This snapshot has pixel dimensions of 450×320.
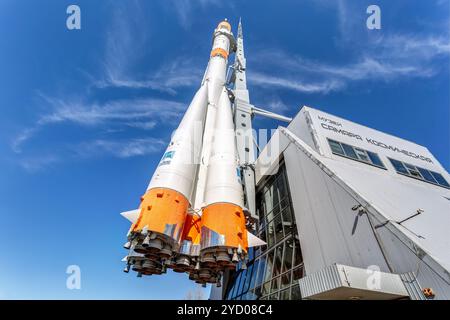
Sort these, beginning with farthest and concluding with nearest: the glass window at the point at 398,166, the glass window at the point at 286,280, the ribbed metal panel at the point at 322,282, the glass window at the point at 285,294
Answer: the glass window at the point at 398,166
the glass window at the point at 286,280
the glass window at the point at 285,294
the ribbed metal panel at the point at 322,282

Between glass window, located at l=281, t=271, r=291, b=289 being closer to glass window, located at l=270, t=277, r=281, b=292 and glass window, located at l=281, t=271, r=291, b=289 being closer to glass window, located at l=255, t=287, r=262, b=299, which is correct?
glass window, located at l=270, t=277, r=281, b=292

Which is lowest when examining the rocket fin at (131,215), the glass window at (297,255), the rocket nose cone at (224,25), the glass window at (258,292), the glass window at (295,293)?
the glass window at (295,293)

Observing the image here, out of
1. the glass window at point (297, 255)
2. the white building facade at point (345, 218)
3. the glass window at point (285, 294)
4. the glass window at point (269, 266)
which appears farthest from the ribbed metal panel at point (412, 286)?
the glass window at point (269, 266)

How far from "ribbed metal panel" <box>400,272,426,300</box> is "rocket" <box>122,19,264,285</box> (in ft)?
15.0

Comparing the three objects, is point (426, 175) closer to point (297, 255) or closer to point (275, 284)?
point (297, 255)

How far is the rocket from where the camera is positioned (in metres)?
8.11

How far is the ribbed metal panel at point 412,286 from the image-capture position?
537 cm

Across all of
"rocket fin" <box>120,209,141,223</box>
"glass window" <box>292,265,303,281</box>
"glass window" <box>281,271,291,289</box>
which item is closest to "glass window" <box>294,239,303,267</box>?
"glass window" <box>292,265,303,281</box>

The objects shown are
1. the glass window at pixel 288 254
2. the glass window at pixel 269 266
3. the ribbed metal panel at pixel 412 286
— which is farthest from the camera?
the glass window at pixel 269 266

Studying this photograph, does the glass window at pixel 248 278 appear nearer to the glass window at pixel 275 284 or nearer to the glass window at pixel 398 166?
the glass window at pixel 275 284

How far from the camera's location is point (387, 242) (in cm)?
639

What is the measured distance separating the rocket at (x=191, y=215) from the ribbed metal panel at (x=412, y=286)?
456cm

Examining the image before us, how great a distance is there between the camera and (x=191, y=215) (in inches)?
397
